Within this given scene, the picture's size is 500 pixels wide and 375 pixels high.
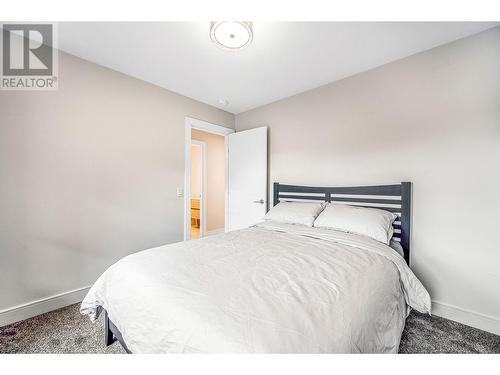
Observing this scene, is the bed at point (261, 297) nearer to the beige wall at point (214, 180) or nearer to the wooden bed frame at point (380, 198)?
the wooden bed frame at point (380, 198)

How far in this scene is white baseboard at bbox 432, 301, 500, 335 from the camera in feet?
5.17

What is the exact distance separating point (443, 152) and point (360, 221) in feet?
3.05

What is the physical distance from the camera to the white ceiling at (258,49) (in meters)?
1.59

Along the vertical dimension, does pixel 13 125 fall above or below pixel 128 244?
above

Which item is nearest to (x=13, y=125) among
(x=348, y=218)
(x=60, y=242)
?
(x=60, y=242)

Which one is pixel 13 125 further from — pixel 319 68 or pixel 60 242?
pixel 319 68

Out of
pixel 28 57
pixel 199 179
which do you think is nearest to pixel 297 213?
pixel 28 57

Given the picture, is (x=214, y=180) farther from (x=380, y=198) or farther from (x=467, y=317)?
(x=467, y=317)

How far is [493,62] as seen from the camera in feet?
5.19

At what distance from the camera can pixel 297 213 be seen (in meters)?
2.27

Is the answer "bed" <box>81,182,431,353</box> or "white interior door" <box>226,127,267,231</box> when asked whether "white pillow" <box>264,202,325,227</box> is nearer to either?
"bed" <box>81,182,431,353</box>

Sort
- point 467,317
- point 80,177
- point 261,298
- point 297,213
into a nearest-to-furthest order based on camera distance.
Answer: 1. point 261,298
2. point 467,317
3. point 80,177
4. point 297,213

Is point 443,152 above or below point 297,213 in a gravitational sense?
above

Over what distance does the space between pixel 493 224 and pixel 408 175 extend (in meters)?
0.66
